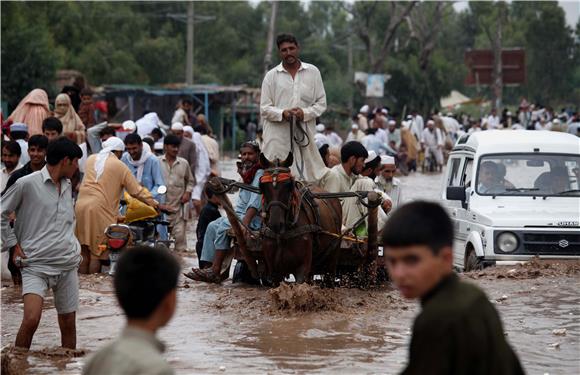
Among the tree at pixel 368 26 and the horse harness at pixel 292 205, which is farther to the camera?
the tree at pixel 368 26

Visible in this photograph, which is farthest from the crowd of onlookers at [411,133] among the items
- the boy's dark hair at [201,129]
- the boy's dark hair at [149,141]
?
the boy's dark hair at [149,141]

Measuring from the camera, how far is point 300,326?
34.3 feet

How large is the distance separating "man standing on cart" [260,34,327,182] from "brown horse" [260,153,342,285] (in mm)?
565

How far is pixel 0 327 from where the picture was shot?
35.1 feet

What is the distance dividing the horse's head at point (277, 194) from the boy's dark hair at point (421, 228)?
694 centimetres

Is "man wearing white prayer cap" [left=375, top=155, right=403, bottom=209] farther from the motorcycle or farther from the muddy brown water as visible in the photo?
the motorcycle

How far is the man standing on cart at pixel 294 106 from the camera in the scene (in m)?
12.4

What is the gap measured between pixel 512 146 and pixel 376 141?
49.1ft

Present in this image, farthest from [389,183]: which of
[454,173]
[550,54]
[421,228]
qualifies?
[550,54]

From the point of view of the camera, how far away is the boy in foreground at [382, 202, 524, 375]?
3689 mm

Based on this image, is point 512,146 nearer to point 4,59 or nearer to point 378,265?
point 378,265

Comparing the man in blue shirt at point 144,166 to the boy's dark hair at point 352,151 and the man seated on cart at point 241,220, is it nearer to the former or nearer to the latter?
the man seated on cart at point 241,220

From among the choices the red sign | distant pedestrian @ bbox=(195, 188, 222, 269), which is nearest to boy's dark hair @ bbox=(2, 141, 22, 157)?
distant pedestrian @ bbox=(195, 188, 222, 269)

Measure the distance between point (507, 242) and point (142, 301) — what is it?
958 centimetres
